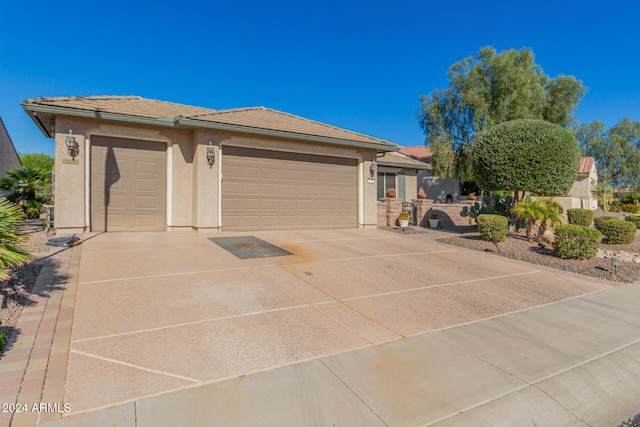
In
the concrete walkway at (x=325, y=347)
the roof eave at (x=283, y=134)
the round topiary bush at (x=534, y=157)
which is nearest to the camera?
the concrete walkway at (x=325, y=347)

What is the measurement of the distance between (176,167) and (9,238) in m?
6.79

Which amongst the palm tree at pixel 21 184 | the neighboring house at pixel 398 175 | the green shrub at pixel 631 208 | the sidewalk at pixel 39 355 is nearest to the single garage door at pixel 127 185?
the sidewalk at pixel 39 355

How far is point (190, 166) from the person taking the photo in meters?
10.1

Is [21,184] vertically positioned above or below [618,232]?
above

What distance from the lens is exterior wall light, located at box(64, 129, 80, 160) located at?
8367 millimetres

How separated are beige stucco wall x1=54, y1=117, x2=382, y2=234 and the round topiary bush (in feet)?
17.5

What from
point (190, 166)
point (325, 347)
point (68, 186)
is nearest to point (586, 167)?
point (190, 166)

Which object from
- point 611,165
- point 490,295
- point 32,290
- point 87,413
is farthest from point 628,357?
point 611,165

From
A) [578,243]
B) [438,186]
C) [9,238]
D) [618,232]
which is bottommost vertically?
[578,243]

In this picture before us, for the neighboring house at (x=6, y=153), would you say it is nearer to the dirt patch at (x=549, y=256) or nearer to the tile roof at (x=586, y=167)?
the dirt patch at (x=549, y=256)

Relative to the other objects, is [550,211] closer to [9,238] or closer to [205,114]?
[205,114]

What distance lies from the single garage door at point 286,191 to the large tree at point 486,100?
1366cm

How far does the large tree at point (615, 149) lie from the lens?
3938 cm

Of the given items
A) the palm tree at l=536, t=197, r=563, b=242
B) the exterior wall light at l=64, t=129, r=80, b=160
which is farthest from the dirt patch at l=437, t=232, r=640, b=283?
the exterior wall light at l=64, t=129, r=80, b=160
